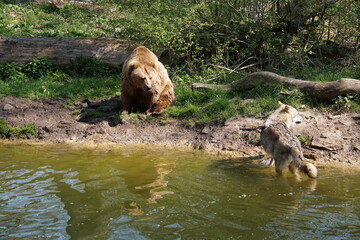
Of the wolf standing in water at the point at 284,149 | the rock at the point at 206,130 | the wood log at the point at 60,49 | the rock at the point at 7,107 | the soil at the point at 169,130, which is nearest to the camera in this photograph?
the wolf standing in water at the point at 284,149

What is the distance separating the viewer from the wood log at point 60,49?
526 inches

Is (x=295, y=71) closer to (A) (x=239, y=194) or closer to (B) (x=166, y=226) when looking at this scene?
(A) (x=239, y=194)

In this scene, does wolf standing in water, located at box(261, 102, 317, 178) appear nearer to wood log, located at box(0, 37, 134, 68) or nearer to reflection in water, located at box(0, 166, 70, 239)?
reflection in water, located at box(0, 166, 70, 239)

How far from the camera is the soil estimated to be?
27.2 ft

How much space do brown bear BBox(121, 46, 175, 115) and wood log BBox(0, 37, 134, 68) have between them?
308cm

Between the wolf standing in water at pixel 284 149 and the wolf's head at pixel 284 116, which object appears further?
the wolf's head at pixel 284 116

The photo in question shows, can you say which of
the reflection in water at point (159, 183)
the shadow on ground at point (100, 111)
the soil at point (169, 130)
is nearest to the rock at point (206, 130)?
the soil at point (169, 130)

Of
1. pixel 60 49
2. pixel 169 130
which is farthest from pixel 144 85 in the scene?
pixel 60 49

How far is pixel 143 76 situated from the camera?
961 cm

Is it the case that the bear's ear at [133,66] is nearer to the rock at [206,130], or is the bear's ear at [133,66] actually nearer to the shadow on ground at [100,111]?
the shadow on ground at [100,111]

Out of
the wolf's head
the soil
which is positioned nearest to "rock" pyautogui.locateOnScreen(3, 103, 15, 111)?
the soil

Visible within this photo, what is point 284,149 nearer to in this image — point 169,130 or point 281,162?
point 281,162

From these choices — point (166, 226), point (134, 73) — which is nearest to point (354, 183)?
point (166, 226)

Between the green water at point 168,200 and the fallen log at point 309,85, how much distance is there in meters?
2.69
